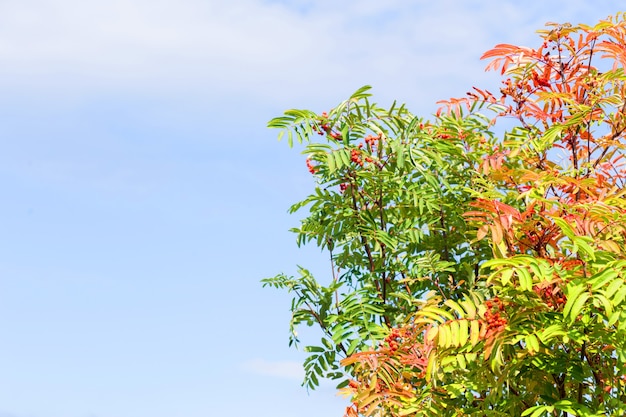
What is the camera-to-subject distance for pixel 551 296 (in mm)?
5926

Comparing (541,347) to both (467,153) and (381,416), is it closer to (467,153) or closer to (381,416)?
(381,416)

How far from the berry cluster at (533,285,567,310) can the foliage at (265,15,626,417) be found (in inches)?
0.5

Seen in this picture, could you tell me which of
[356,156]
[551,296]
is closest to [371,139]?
[356,156]

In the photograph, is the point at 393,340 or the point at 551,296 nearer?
the point at 551,296

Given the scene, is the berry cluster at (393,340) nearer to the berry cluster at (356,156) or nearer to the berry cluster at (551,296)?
the berry cluster at (551,296)

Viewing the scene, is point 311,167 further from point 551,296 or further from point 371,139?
point 551,296

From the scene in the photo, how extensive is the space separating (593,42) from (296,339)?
12.6 feet

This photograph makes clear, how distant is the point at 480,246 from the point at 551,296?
1.85 m

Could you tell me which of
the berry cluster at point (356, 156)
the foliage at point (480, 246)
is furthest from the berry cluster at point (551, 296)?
the berry cluster at point (356, 156)

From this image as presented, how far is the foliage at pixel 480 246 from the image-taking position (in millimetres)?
5730

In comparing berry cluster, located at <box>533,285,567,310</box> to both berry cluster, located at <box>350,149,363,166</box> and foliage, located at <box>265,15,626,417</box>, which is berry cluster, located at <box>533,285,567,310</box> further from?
berry cluster, located at <box>350,149,363,166</box>

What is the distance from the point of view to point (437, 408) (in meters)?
6.41

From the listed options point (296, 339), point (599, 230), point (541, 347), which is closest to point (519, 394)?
point (541, 347)

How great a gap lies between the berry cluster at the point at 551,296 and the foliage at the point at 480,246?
0.04 ft
